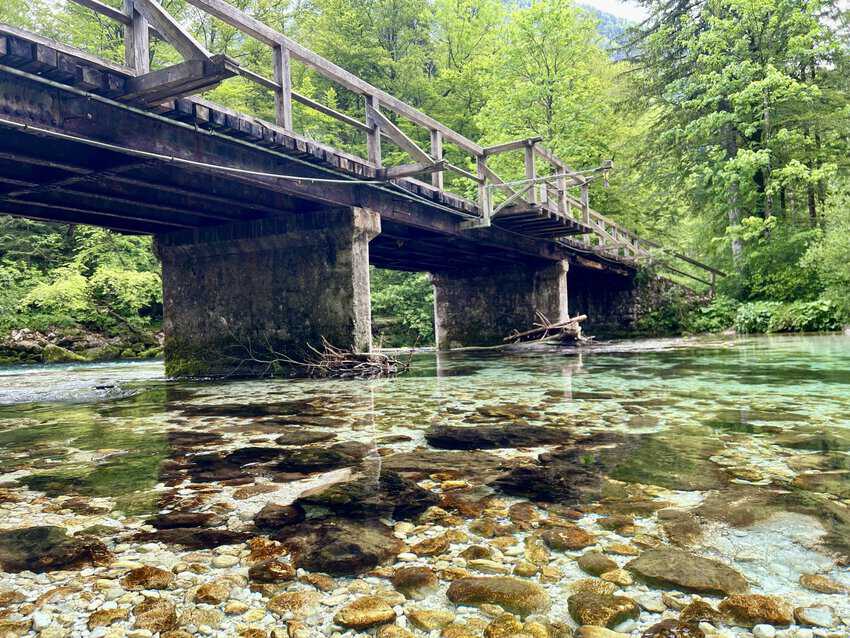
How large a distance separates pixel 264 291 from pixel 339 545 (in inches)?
379

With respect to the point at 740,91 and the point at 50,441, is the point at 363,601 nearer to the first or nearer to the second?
the point at 50,441

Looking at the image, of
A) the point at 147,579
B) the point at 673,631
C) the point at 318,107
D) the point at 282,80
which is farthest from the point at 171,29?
the point at 673,631

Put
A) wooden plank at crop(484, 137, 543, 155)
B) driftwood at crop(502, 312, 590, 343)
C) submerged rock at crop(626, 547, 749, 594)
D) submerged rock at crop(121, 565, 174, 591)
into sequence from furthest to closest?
driftwood at crop(502, 312, 590, 343), wooden plank at crop(484, 137, 543, 155), submerged rock at crop(121, 565, 174, 591), submerged rock at crop(626, 547, 749, 594)

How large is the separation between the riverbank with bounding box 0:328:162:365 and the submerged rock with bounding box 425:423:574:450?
776 inches

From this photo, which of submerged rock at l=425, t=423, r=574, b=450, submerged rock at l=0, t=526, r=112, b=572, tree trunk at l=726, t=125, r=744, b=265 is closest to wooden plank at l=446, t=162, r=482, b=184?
submerged rock at l=425, t=423, r=574, b=450

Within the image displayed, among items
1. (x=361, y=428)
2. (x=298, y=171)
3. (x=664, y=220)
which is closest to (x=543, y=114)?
(x=664, y=220)

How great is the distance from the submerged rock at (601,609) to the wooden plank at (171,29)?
5.34 metres

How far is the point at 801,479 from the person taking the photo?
277cm

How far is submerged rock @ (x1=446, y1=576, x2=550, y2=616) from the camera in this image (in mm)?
1694

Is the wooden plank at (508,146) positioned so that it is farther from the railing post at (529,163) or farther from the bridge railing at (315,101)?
the railing post at (529,163)

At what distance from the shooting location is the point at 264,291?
11.3m

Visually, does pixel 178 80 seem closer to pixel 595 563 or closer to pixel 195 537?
pixel 195 537

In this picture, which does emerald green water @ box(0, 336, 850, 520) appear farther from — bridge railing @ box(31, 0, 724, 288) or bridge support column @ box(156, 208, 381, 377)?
bridge railing @ box(31, 0, 724, 288)

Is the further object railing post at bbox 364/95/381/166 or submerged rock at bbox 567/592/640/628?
railing post at bbox 364/95/381/166
